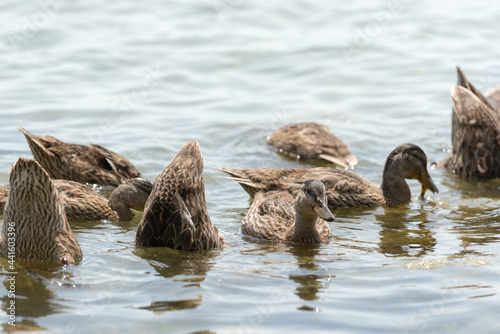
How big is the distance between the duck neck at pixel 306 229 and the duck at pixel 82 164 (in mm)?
2953

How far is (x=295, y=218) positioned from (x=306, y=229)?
18 cm

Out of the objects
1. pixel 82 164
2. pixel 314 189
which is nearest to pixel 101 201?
pixel 82 164

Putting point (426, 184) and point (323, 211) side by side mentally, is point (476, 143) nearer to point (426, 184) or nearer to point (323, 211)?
point (426, 184)

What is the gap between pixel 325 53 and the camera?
17.0 metres

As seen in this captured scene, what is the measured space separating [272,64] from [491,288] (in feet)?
33.2

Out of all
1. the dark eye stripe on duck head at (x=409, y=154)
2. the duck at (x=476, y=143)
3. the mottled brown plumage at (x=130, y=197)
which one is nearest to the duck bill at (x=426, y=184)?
the dark eye stripe on duck head at (x=409, y=154)

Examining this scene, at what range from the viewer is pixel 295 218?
8.21 metres

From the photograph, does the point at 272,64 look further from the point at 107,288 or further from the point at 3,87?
the point at 107,288

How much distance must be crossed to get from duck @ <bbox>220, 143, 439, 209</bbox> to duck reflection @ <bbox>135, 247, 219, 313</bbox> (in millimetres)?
2453

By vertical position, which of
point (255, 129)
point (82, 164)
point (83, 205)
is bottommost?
point (83, 205)

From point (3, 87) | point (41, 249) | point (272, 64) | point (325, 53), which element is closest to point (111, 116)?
point (3, 87)

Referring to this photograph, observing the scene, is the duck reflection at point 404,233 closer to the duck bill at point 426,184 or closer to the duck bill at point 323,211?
the duck bill at point 426,184

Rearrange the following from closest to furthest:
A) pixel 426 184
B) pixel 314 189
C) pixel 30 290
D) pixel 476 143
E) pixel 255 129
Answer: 1. pixel 30 290
2. pixel 314 189
3. pixel 426 184
4. pixel 476 143
5. pixel 255 129

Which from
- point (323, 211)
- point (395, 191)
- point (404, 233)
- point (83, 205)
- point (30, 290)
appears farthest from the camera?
point (395, 191)
